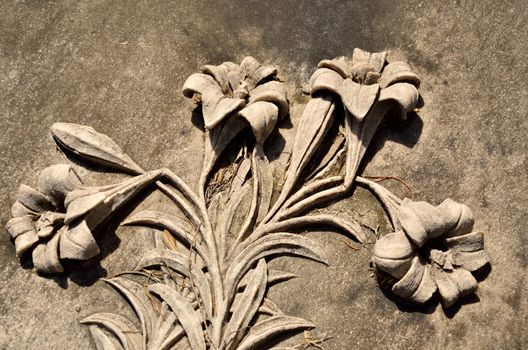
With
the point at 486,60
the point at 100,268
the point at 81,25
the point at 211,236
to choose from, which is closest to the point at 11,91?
the point at 81,25

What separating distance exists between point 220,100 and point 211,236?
0.83 m

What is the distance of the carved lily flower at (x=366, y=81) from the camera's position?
387 cm

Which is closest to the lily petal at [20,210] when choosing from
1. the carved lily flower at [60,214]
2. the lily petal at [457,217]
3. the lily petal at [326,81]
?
the carved lily flower at [60,214]

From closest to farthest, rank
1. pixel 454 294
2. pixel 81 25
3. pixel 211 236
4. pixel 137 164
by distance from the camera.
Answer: pixel 454 294 < pixel 211 236 < pixel 137 164 < pixel 81 25

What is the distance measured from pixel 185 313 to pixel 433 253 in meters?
1.48

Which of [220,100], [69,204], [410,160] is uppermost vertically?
[410,160]

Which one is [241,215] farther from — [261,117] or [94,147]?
[94,147]

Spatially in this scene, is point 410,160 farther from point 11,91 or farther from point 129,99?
point 11,91

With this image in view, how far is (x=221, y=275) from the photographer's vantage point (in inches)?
152

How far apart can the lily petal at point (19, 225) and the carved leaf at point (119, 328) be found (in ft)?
2.20

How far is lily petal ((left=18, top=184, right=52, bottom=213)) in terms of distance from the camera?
4062 millimetres

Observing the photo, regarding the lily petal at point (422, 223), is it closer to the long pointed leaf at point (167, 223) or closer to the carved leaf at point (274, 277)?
the carved leaf at point (274, 277)

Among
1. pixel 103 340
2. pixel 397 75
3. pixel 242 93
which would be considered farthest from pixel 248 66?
pixel 103 340

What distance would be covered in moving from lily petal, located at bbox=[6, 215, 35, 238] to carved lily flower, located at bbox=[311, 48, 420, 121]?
1944 millimetres
